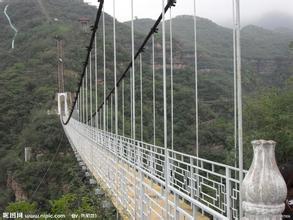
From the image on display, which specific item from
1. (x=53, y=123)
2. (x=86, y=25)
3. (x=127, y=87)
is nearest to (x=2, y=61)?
(x=86, y=25)

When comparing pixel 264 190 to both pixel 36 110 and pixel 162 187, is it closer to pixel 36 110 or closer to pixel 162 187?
pixel 162 187

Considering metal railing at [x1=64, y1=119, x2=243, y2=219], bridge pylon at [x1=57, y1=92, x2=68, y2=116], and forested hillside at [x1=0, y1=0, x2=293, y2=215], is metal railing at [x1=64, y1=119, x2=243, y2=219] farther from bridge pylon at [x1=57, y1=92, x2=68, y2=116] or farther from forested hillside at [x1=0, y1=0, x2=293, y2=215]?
bridge pylon at [x1=57, y1=92, x2=68, y2=116]

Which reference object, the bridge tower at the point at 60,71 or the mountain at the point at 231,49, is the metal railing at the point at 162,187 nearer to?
the mountain at the point at 231,49

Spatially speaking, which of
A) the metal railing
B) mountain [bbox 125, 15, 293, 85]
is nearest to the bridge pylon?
mountain [bbox 125, 15, 293, 85]

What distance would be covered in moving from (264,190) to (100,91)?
2798cm

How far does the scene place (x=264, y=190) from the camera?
1803 mm

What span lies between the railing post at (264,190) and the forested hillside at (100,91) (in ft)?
13.8

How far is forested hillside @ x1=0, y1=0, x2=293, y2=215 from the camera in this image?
1468 cm

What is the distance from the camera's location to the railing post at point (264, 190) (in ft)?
5.90

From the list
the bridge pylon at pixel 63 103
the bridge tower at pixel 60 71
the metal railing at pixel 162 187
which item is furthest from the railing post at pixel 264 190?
the bridge tower at pixel 60 71

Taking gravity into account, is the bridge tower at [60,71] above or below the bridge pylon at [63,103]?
above

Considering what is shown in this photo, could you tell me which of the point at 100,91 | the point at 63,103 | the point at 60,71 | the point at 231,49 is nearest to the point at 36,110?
the point at 63,103

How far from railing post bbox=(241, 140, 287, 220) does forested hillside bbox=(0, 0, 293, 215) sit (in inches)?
165

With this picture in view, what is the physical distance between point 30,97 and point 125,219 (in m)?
32.2
